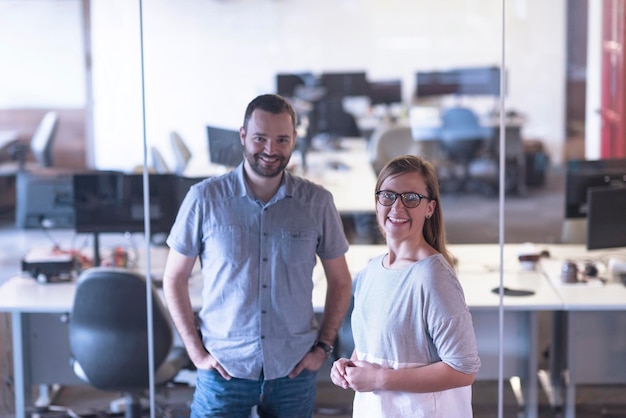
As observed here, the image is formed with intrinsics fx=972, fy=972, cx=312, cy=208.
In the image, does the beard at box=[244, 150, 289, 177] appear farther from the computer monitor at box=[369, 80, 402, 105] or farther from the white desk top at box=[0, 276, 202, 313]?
the computer monitor at box=[369, 80, 402, 105]

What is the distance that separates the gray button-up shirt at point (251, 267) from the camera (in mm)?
3150

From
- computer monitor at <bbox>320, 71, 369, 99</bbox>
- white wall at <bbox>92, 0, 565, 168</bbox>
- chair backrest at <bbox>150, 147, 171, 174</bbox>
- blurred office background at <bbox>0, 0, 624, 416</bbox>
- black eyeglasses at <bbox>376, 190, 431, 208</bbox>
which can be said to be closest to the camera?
black eyeglasses at <bbox>376, 190, 431, 208</bbox>

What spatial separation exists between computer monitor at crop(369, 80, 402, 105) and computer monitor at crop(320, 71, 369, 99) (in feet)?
0.27

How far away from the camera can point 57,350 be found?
4586 mm

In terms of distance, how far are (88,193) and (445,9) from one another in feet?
18.3

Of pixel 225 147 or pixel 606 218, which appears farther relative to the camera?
pixel 606 218

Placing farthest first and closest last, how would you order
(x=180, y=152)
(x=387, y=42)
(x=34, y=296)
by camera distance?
(x=387, y=42)
(x=180, y=152)
(x=34, y=296)

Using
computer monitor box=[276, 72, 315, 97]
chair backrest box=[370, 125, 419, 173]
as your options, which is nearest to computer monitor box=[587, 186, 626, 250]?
chair backrest box=[370, 125, 419, 173]

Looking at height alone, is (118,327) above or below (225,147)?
below

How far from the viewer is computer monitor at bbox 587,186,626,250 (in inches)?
193

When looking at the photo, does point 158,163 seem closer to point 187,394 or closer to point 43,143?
point 43,143

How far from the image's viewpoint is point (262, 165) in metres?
3.12

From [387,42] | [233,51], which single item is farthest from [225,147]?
[387,42]

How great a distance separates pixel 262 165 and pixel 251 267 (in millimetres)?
334
